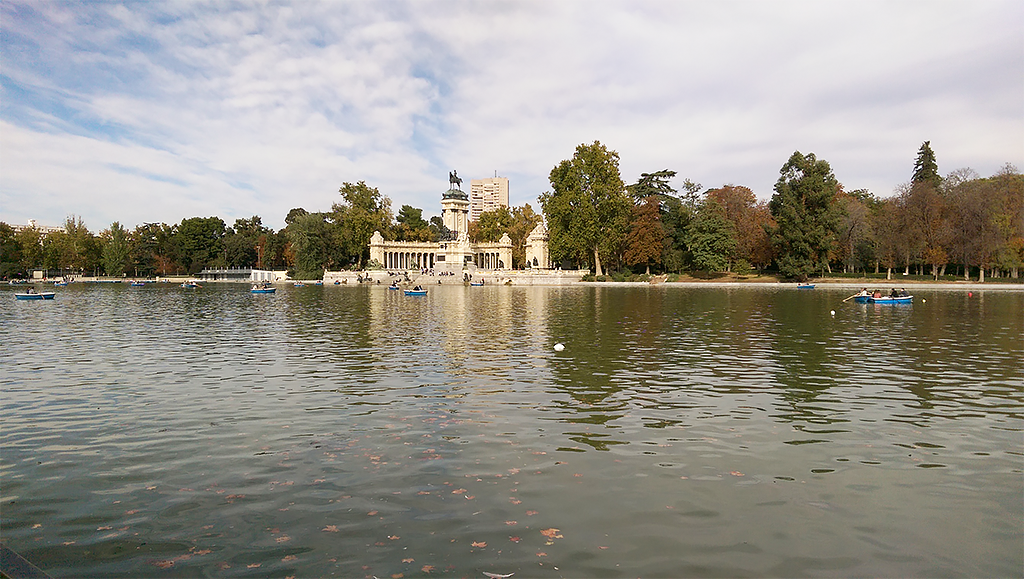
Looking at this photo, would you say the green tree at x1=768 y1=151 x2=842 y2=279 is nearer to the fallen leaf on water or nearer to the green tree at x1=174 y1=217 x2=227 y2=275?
the fallen leaf on water

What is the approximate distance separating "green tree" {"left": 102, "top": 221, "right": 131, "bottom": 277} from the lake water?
112174 millimetres

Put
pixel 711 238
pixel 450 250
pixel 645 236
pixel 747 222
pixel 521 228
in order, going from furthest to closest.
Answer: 1. pixel 521 228
2. pixel 450 250
3. pixel 747 222
4. pixel 645 236
5. pixel 711 238

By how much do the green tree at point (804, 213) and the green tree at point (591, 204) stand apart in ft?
69.8

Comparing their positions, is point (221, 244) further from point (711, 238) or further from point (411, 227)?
point (711, 238)

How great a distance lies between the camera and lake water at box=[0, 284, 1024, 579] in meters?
6.47

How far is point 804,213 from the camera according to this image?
7750cm

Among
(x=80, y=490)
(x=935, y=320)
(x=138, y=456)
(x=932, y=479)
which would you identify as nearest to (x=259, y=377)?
(x=138, y=456)

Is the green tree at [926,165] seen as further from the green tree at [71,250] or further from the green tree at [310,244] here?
the green tree at [71,250]

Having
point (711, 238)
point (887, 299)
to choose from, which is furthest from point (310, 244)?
point (887, 299)

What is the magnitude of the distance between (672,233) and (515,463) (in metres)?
87.7

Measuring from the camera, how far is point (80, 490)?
27.2 feet

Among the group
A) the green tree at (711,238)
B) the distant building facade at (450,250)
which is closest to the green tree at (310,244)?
the distant building facade at (450,250)

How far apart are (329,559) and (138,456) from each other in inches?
215

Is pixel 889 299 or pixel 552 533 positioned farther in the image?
pixel 889 299
